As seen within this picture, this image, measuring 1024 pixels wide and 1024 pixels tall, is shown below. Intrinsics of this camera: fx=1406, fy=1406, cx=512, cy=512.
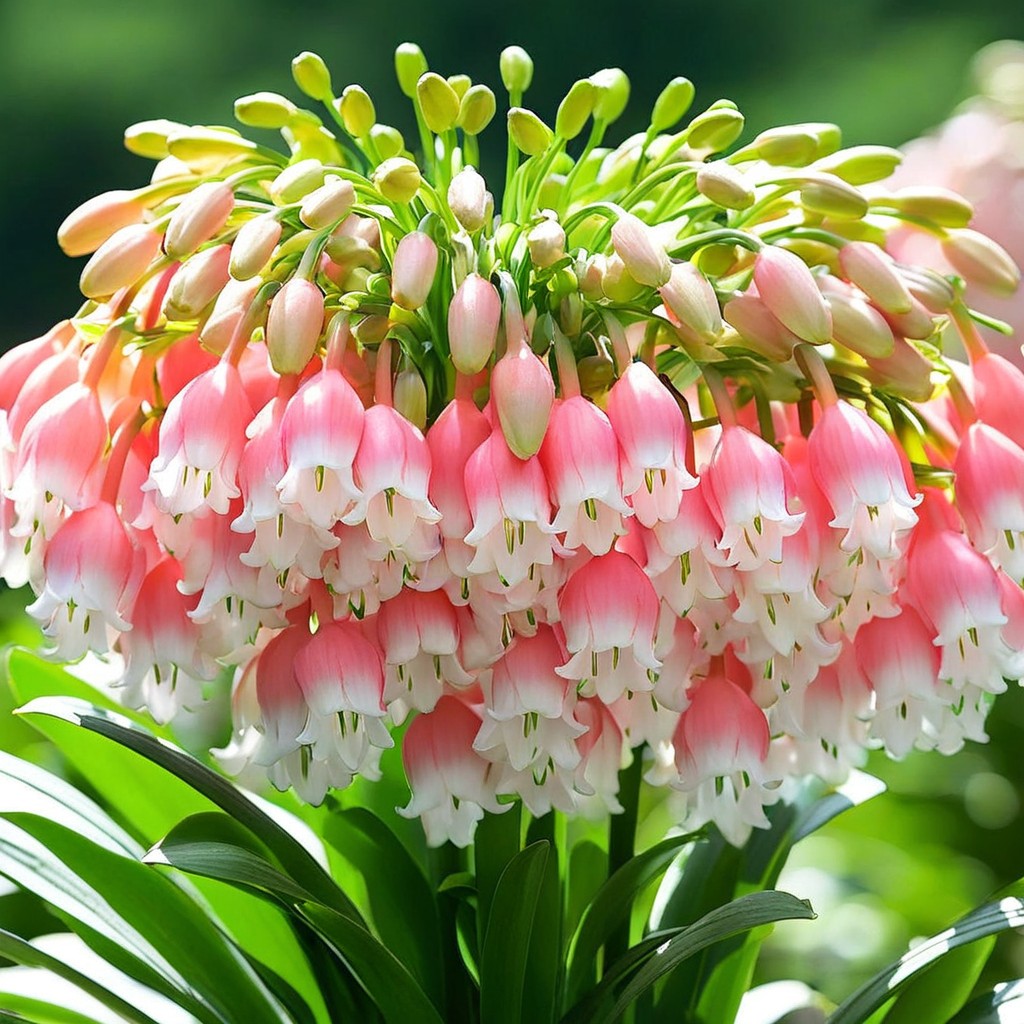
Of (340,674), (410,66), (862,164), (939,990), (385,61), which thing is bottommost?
(939,990)

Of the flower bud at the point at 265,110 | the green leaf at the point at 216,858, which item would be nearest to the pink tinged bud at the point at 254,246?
the flower bud at the point at 265,110

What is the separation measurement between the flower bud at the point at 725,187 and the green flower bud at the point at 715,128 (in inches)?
2.0

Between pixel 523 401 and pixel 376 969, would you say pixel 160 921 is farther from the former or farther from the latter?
pixel 523 401

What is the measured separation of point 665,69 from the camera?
155 inches

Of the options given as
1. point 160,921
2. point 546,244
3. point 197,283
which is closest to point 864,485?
point 546,244

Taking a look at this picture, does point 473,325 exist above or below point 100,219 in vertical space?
below

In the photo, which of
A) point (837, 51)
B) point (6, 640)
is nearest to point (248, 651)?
point (6, 640)

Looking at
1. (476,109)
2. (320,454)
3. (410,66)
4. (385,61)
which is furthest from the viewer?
(385,61)

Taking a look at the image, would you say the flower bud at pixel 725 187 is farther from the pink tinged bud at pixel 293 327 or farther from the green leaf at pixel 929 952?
the green leaf at pixel 929 952

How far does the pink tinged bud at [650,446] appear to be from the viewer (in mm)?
495

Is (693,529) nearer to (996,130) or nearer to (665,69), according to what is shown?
(996,130)

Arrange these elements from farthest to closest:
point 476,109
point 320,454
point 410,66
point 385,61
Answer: point 385,61 → point 410,66 → point 476,109 → point 320,454

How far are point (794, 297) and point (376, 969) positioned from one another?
12.4 inches

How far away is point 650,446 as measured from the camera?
0.49 meters
